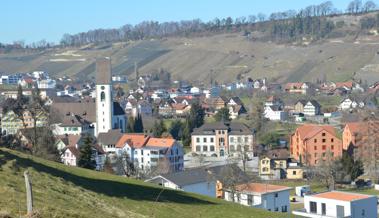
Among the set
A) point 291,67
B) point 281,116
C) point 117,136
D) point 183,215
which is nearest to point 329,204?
point 183,215

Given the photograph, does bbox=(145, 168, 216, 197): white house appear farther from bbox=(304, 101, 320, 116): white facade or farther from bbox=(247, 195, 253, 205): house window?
bbox=(304, 101, 320, 116): white facade

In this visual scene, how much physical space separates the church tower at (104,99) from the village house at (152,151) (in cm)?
891

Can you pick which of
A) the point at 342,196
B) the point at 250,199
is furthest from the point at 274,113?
the point at 342,196

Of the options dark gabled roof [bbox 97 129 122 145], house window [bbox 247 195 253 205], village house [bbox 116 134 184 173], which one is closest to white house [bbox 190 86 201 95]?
dark gabled roof [bbox 97 129 122 145]

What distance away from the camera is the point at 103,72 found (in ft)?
170

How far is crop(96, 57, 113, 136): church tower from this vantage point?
51500mm

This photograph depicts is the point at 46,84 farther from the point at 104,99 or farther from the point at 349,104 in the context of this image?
the point at 104,99

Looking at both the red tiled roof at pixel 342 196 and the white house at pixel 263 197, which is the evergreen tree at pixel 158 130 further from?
the red tiled roof at pixel 342 196

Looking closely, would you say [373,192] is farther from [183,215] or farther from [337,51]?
[337,51]

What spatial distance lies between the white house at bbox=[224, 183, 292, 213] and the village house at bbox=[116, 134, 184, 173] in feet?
45.6

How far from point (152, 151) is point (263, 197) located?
1785cm

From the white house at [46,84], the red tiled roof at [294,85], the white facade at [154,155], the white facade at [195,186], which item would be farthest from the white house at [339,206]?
the white house at [46,84]

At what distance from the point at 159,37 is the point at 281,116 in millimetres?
94902

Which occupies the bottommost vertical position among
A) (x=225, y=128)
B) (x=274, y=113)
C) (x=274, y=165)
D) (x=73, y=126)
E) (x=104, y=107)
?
(x=274, y=165)
